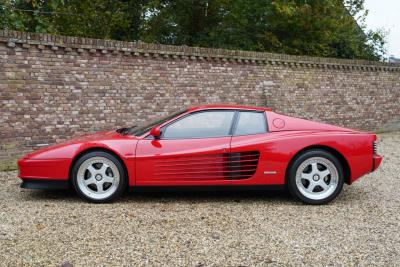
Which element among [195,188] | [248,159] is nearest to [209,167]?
[195,188]

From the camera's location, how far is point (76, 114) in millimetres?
8086

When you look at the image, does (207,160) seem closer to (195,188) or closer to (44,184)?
(195,188)

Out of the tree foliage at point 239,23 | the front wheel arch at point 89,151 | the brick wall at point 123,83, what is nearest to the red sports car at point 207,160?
the front wheel arch at point 89,151

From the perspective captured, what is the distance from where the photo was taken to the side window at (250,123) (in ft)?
17.7

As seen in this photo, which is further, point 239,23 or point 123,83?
point 239,23

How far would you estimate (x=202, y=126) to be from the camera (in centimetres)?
542

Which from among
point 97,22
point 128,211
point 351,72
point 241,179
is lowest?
point 128,211

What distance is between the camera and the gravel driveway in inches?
142

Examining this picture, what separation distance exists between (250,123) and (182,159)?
3.32 ft

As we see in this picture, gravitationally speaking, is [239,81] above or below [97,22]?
below

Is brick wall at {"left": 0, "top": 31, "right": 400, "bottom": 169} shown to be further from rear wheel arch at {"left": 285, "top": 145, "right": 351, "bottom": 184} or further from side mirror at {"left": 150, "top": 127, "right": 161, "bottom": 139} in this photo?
rear wheel arch at {"left": 285, "top": 145, "right": 351, "bottom": 184}

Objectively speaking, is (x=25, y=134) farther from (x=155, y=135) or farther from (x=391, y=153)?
(x=391, y=153)

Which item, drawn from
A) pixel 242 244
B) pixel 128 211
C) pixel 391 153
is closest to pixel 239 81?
pixel 391 153

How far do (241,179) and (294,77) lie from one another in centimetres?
756
